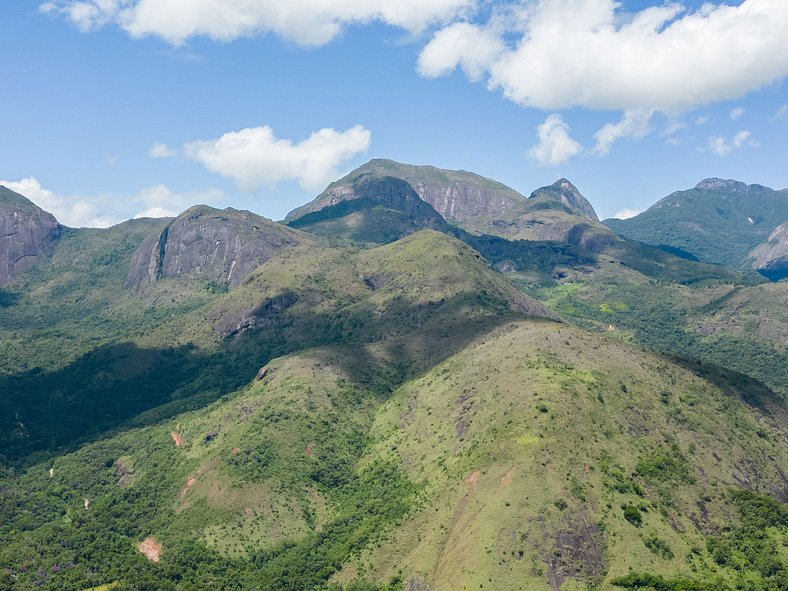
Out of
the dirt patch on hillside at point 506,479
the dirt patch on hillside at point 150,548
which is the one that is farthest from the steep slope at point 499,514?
the dirt patch on hillside at point 150,548

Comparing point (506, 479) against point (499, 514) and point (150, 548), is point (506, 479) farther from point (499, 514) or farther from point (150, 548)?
point (150, 548)

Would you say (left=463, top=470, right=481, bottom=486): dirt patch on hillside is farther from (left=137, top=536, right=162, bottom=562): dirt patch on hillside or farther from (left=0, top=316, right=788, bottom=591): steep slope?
(left=137, top=536, right=162, bottom=562): dirt patch on hillside

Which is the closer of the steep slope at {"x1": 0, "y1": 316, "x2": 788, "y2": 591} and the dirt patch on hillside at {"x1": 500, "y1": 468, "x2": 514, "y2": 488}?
the steep slope at {"x1": 0, "y1": 316, "x2": 788, "y2": 591}

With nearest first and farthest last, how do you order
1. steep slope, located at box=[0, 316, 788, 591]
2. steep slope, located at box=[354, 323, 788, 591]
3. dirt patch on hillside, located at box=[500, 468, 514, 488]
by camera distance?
steep slope, located at box=[354, 323, 788, 591]
steep slope, located at box=[0, 316, 788, 591]
dirt patch on hillside, located at box=[500, 468, 514, 488]

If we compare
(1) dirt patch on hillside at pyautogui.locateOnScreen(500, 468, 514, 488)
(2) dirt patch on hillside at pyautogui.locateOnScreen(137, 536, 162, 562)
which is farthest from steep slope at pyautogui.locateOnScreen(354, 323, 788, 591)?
(2) dirt patch on hillside at pyautogui.locateOnScreen(137, 536, 162, 562)

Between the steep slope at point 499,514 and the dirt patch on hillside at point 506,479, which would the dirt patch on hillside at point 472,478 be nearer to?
the steep slope at point 499,514

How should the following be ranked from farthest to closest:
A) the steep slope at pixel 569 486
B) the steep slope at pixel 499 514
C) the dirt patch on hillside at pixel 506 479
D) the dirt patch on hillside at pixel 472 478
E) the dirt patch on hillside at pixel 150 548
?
the dirt patch on hillside at pixel 150 548, the dirt patch on hillside at pixel 472 478, the dirt patch on hillside at pixel 506 479, the steep slope at pixel 499 514, the steep slope at pixel 569 486

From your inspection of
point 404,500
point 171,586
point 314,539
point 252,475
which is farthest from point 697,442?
point 171,586
